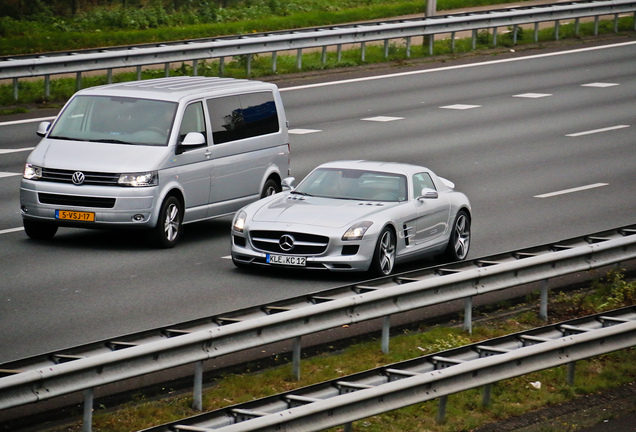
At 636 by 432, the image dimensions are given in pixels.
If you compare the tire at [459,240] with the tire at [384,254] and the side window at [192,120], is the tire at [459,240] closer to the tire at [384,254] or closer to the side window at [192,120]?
the tire at [384,254]

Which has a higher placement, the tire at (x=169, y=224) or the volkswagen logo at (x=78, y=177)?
the volkswagen logo at (x=78, y=177)

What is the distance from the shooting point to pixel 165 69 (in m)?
28.9

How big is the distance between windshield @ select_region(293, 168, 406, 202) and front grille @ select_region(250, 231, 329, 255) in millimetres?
1204

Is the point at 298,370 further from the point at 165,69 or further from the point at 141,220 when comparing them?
the point at 165,69

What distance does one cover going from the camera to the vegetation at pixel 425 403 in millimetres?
10016

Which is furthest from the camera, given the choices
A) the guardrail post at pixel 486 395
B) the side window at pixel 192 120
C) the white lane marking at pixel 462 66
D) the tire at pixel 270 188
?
the white lane marking at pixel 462 66

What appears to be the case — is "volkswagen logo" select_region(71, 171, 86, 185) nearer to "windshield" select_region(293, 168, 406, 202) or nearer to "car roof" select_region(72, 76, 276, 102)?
"car roof" select_region(72, 76, 276, 102)

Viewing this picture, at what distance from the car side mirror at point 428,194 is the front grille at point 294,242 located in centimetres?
175

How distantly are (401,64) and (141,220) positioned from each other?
17925mm

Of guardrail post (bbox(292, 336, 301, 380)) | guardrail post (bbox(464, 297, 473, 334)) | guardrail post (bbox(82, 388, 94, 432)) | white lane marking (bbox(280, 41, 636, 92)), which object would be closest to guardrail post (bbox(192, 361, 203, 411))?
guardrail post (bbox(82, 388, 94, 432))

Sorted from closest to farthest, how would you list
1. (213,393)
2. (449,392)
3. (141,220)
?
(449,392)
(213,393)
(141,220)

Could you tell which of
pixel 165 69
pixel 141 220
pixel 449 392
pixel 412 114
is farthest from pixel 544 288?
pixel 165 69

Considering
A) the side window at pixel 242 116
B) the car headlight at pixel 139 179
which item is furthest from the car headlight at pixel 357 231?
the side window at pixel 242 116

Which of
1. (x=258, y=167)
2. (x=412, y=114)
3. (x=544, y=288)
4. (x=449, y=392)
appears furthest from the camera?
(x=412, y=114)
